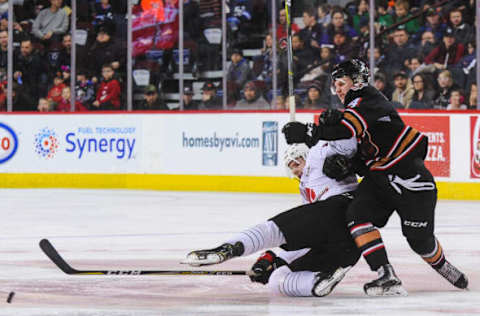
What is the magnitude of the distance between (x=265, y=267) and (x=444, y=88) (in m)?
7.26

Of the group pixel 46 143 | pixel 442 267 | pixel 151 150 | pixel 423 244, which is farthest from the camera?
pixel 46 143

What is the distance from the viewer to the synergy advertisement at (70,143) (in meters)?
13.1

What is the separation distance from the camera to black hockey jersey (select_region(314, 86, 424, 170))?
14.7 ft

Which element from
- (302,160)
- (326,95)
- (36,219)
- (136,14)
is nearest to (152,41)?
(136,14)

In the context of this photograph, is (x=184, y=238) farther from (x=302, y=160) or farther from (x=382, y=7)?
(x=382, y=7)

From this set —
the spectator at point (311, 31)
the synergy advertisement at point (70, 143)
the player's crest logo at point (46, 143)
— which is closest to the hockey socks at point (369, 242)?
the spectator at point (311, 31)

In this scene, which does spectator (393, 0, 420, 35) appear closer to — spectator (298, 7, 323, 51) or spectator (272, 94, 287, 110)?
spectator (298, 7, 323, 51)

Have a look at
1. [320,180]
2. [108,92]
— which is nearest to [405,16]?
[108,92]

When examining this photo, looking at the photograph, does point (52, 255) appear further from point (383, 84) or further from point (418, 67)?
point (418, 67)

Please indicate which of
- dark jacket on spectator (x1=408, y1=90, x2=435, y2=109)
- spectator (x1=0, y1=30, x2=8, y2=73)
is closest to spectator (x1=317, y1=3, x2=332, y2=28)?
dark jacket on spectator (x1=408, y1=90, x2=435, y2=109)

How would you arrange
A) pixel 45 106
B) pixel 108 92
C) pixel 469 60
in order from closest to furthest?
1. pixel 469 60
2. pixel 108 92
3. pixel 45 106

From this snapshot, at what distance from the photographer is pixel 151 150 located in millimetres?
13016

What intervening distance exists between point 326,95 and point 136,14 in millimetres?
3041

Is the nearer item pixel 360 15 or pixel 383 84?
pixel 383 84
